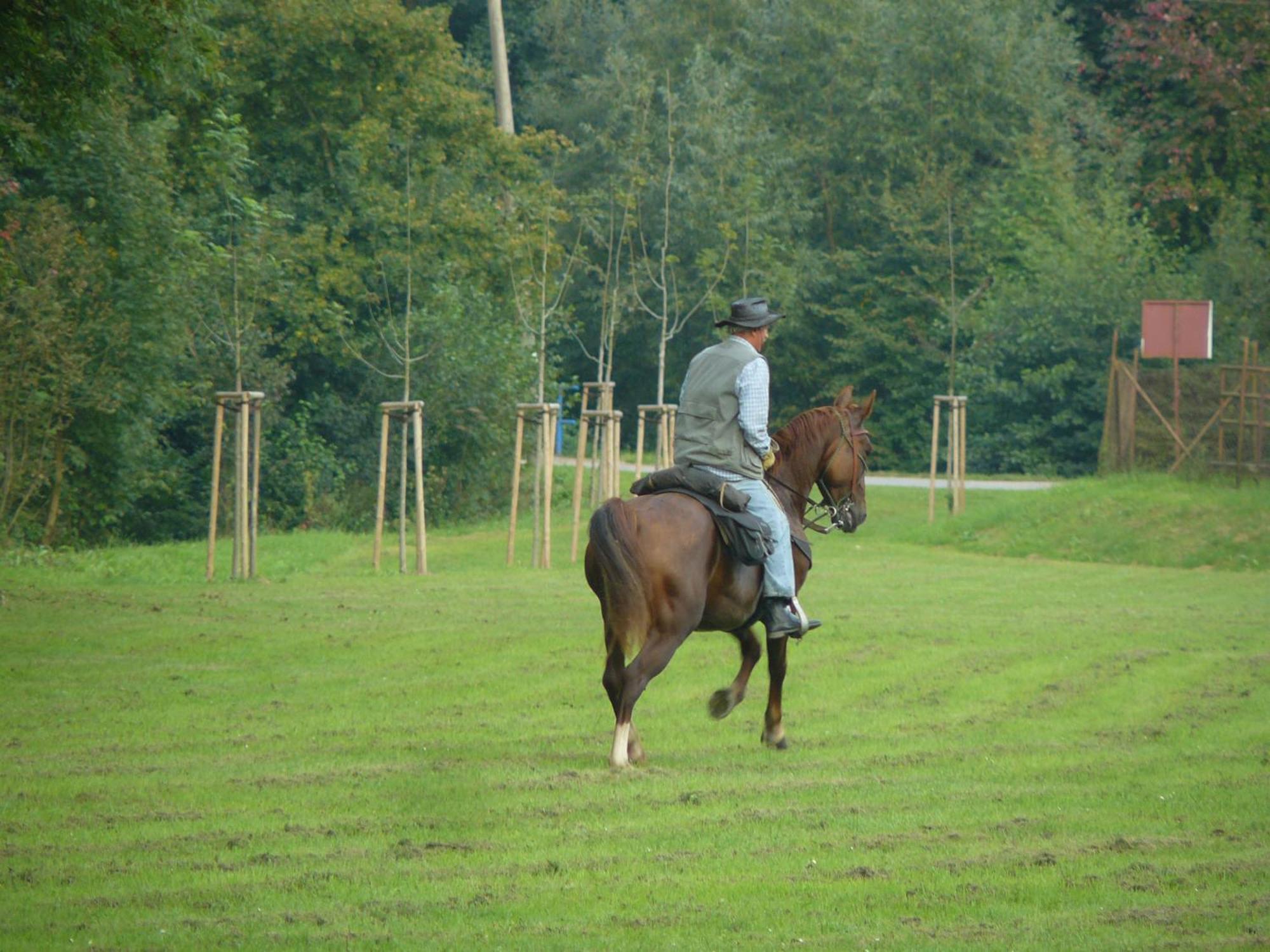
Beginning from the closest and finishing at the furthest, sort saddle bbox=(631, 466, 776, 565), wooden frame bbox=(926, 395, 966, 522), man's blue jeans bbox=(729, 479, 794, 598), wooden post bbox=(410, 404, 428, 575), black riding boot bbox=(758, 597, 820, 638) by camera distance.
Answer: saddle bbox=(631, 466, 776, 565), man's blue jeans bbox=(729, 479, 794, 598), black riding boot bbox=(758, 597, 820, 638), wooden post bbox=(410, 404, 428, 575), wooden frame bbox=(926, 395, 966, 522)

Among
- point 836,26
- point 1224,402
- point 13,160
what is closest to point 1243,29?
point 836,26

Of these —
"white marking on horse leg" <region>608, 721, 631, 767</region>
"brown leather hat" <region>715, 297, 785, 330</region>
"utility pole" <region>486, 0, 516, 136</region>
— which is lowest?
"white marking on horse leg" <region>608, 721, 631, 767</region>

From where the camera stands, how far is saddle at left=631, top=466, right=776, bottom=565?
10.4 m

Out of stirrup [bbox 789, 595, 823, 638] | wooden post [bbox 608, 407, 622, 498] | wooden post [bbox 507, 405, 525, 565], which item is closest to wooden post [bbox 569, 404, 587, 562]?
wooden post [bbox 608, 407, 622, 498]

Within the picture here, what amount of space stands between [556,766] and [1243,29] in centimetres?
4154

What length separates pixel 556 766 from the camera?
10.1 meters

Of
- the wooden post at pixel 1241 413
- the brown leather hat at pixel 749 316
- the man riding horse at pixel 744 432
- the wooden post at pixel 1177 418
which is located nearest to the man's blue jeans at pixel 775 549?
the man riding horse at pixel 744 432

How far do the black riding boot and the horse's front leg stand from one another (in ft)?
0.49

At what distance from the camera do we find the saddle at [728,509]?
34.3 feet

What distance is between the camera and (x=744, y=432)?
35.0 feet

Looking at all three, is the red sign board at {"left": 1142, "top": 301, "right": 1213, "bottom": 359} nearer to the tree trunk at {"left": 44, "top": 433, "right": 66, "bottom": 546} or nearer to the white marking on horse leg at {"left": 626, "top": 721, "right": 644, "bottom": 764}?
the tree trunk at {"left": 44, "top": 433, "right": 66, "bottom": 546}

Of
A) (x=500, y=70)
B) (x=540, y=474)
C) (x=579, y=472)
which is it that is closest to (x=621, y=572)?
(x=540, y=474)

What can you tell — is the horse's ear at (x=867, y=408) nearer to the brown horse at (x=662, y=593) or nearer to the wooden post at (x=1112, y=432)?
the brown horse at (x=662, y=593)

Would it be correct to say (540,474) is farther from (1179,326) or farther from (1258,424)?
(1179,326)
